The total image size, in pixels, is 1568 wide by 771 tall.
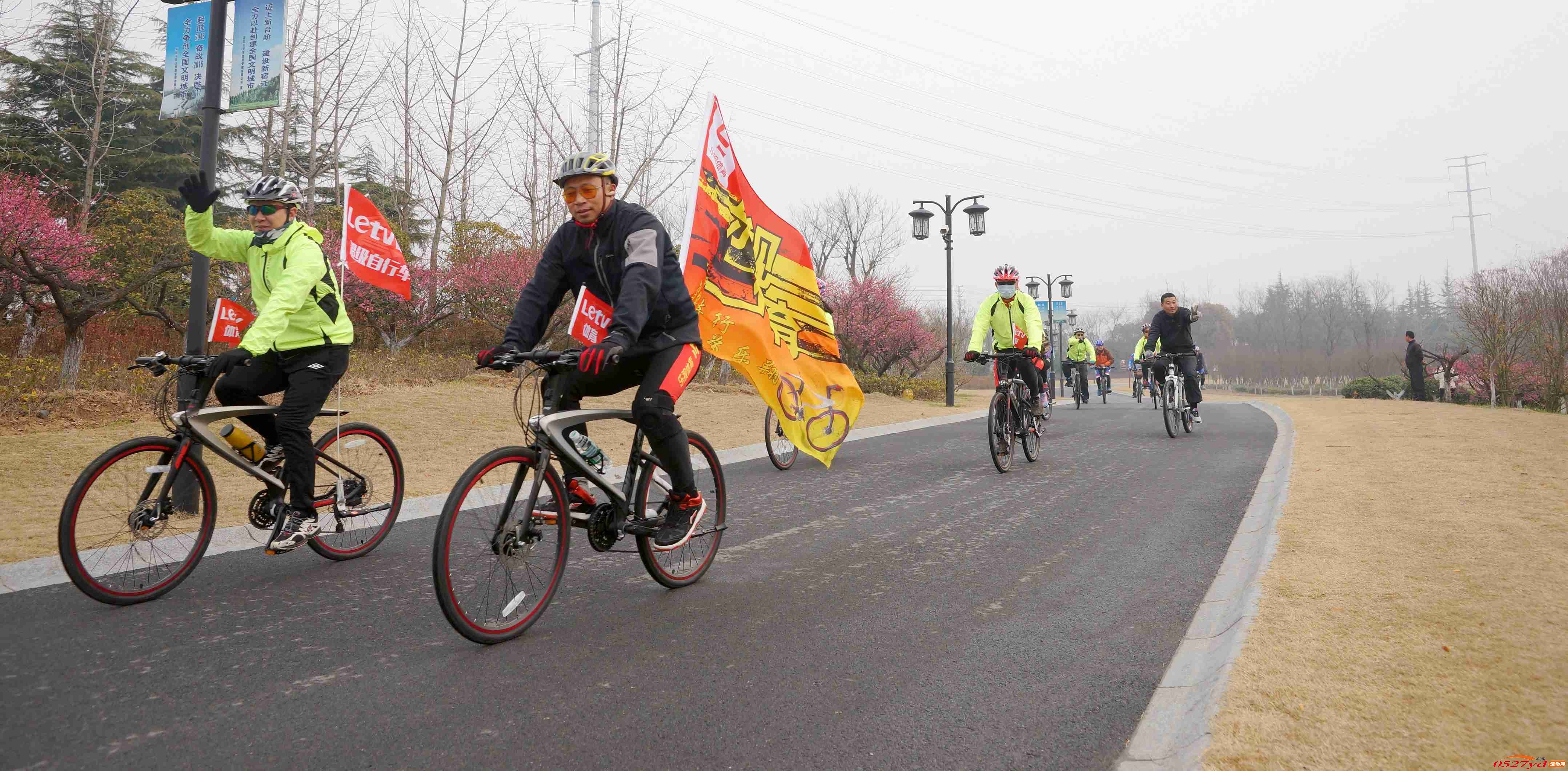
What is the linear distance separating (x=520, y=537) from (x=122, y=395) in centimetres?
1020

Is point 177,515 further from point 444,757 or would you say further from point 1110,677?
point 1110,677

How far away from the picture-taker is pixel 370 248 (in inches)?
328

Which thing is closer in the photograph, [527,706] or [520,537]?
[527,706]

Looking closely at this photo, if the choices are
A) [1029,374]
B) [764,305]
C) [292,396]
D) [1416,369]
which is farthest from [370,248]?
[1416,369]

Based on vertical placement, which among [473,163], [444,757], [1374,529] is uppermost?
[473,163]

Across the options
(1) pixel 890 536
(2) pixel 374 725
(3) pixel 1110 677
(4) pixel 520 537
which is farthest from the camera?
(1) pixel 890 536

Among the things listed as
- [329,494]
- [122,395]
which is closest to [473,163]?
[122,395]

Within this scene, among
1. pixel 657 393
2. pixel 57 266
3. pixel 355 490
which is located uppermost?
pixel 57 266

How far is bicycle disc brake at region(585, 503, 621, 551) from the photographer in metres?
4.01

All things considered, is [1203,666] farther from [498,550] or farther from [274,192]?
[274,192]

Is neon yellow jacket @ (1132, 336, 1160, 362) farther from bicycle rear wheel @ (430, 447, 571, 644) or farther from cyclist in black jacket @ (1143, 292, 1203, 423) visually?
bicycle rear wheel @ (430, 447, 571, 644)

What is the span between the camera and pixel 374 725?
9.09 feet

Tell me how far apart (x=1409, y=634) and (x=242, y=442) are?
5.38 meters

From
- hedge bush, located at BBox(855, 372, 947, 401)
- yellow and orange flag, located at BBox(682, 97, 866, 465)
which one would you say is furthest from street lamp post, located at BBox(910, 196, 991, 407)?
yellow and orange flag, located at BBox(682, 97, 866, 465)
